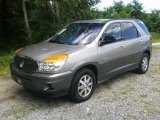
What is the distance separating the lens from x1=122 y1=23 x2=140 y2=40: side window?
23.1ft

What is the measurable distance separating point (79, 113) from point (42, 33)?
698 centimetres

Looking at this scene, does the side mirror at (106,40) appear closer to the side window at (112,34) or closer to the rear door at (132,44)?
the side window at (112,34)

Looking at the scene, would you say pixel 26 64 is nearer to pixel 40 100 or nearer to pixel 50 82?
pixel 50 82

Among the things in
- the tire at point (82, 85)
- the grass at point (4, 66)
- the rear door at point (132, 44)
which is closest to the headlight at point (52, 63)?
the tire at point (82, 85)

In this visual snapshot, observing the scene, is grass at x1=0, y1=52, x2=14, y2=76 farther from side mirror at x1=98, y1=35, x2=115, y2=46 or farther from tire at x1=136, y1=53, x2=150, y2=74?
tire at x1=136, y1=53, x2=150, y2=74

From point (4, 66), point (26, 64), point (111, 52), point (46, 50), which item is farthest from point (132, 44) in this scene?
point (4, 66)

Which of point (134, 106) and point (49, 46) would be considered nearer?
point (134, 106)

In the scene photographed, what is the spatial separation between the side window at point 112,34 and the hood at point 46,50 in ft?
2.56

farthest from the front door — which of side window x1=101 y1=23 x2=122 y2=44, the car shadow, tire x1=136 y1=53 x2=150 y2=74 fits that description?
tire x1=136 y1=53 x2=150 y2=74

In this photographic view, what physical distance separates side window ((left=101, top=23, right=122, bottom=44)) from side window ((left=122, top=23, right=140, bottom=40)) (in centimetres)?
25

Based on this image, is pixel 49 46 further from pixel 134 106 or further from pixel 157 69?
pixel 157 69

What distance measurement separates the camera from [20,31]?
14492mm

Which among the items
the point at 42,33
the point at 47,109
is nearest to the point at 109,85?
the point at 47,109

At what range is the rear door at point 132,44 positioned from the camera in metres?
6.96
